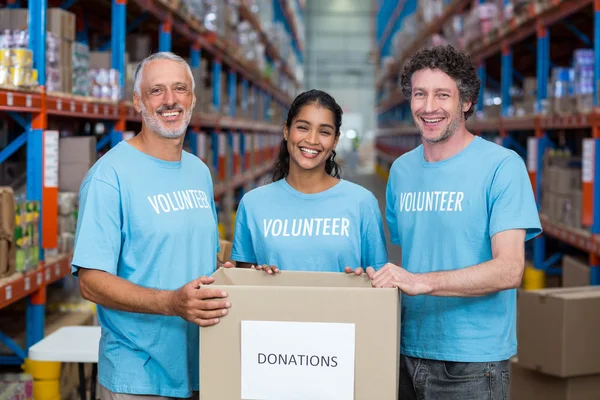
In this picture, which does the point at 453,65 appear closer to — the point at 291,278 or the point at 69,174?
the point at 291,278

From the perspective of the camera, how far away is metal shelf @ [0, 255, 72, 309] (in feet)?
11.1

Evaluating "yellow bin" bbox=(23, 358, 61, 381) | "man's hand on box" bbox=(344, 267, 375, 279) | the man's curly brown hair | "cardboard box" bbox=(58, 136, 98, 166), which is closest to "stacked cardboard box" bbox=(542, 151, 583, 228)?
"cardboard box" bbox=(58, 136, 98, 166)

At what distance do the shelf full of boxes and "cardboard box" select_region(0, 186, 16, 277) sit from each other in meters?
2.71

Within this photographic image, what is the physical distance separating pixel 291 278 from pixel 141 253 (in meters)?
0.45

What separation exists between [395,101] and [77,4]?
14447mm

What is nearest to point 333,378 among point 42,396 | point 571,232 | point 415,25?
point 42,396

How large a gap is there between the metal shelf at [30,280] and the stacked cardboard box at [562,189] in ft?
12.5

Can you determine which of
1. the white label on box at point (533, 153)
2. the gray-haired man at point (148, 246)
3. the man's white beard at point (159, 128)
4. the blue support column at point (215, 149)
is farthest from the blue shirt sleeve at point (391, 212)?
the blue support column at point (215, 149)

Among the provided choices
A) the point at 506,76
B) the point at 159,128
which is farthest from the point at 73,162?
the point at 506,76

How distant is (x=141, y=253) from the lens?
2213 mm

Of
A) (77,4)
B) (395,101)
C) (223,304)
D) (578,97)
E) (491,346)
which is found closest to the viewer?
(223,304)

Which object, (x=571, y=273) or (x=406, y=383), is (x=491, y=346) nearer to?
(x=406, y=383)

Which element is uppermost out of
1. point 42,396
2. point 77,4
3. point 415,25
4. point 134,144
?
point 415,25

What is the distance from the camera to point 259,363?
6.39 ft
